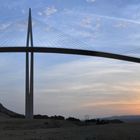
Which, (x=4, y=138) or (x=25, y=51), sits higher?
(x=25, y=51)

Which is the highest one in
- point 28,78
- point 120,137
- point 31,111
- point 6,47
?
point 6,47

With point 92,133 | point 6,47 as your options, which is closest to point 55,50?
point 6,47

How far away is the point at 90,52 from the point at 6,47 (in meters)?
11.4

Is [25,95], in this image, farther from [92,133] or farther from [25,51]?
[92,133]

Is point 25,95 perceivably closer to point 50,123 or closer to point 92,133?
point 50,123

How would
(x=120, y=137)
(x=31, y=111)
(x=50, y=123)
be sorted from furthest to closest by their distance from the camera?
(x=31, y=111), (x=50, y=123), (x=120, y=137)

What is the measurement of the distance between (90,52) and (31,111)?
11.5m

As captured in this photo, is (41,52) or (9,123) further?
(41,52)

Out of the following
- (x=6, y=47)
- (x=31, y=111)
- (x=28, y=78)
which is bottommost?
(x=31, y=111)

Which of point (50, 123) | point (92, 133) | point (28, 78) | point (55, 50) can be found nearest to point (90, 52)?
point (55, 50)

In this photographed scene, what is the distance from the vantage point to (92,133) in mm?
33875

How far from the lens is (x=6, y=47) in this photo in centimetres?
6744

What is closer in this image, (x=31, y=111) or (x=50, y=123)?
(x=50, y=123)

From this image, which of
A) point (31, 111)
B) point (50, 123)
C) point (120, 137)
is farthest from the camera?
point (31, 111)
